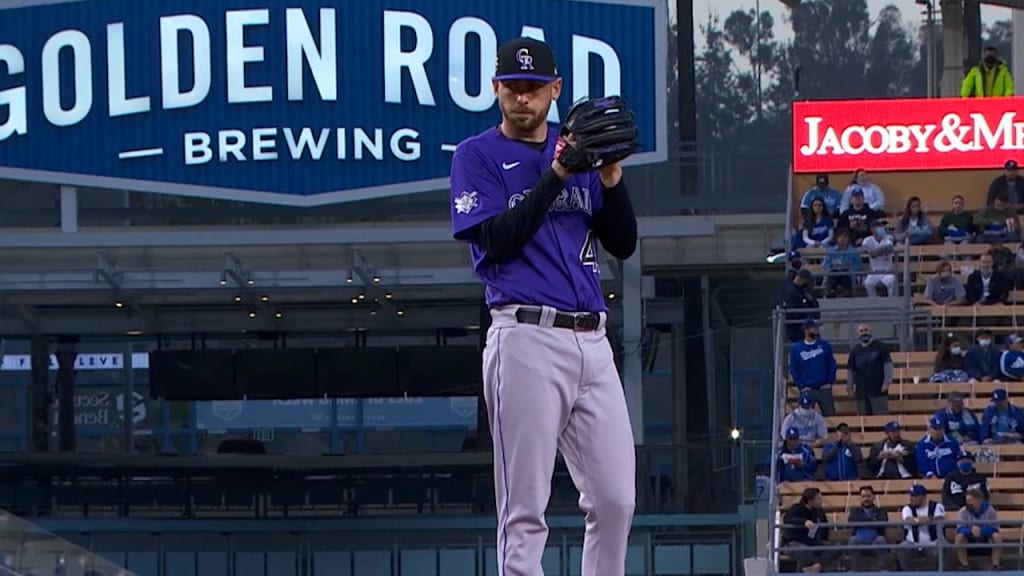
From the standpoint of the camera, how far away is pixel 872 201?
68.5ft

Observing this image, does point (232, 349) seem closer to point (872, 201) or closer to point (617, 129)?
point (872, 201)

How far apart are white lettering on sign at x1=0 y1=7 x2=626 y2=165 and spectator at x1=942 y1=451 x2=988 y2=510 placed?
8228 mm

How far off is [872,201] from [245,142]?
24.1ft

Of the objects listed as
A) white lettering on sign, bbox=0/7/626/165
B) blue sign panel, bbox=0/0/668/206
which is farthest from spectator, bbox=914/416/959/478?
white lettering on sign, bbox=0/7/626/165

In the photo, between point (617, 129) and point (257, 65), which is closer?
point (617, 129)

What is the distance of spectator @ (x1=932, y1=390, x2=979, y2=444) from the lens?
17.0 m

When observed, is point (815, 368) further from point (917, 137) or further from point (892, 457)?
point (917, 137)

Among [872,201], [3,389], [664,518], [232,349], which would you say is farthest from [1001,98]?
[3,389]

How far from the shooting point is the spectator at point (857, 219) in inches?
800

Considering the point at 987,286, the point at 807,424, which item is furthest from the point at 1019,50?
the point at 807,424

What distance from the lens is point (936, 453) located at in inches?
655

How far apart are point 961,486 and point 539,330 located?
11683 mm

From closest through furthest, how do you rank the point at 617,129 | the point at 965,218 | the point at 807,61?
the point at 617,129
the point at 965,218
the point at 807,61

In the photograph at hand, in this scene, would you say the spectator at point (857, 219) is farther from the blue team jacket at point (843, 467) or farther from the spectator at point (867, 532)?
the spectator at point (867, 532)
